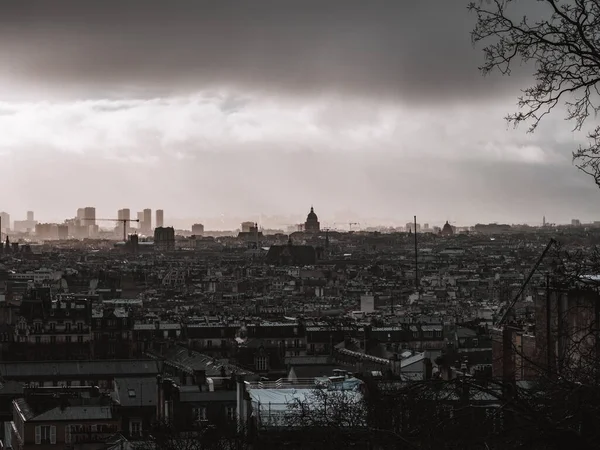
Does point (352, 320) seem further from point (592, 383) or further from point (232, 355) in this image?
point (592, 383)

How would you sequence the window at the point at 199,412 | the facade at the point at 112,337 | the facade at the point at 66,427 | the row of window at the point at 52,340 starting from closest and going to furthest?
1. the window at the point at 199,412
2. the facade at the point at 66,427
3. the facade at the point at 112,337
4. the row of window at the point at 52,340

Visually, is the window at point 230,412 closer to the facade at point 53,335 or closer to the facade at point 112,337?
the facade at point 112,337

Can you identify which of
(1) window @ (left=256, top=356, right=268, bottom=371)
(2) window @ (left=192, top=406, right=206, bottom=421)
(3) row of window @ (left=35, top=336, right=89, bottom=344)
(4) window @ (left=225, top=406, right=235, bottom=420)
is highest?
(4) window @ (left=225, top=406, right=235, bottom=420)

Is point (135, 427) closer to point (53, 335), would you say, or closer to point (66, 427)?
point (66, 427)

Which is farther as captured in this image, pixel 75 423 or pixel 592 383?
pixel 75 423

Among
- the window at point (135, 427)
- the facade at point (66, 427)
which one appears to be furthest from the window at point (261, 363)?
the facade at point (66, 427)

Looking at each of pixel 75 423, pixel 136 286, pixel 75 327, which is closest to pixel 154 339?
pixel 75 327

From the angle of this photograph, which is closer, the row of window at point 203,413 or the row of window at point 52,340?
the row of window at point 203,413

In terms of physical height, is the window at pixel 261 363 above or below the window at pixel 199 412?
below

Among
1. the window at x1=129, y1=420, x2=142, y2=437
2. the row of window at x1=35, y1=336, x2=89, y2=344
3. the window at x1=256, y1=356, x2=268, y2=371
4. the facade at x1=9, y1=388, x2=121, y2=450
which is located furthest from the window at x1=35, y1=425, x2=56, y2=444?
the row of window at x1=35, y1=336, x2=89, y2=344

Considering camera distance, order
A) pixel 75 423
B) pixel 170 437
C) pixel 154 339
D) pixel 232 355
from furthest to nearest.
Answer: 1. pixel 154 339
2. pixel 232 355
3. pixel 75 423
4. pixel 170 437

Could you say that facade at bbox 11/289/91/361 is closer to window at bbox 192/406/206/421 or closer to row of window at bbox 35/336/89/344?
row of window at bbox 35/336/89/344
